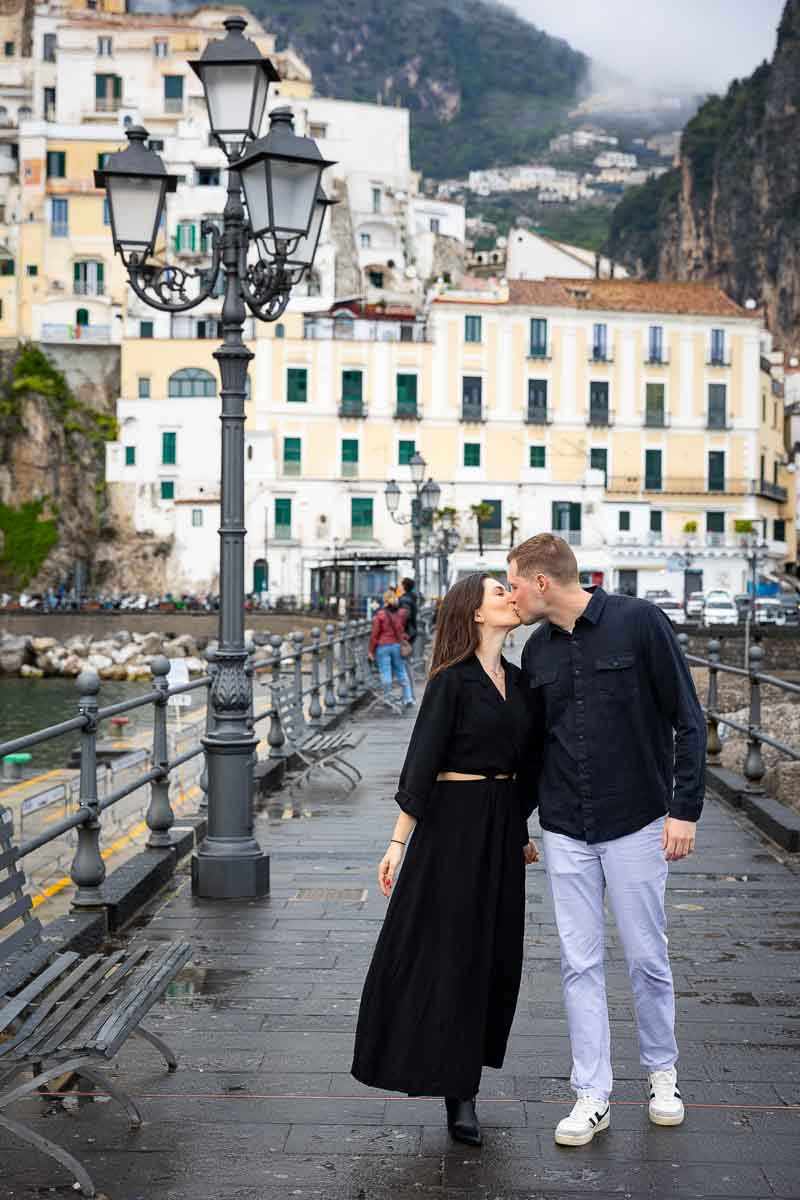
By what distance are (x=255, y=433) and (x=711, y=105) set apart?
246 feet

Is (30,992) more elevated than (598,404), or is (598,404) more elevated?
(598,404)

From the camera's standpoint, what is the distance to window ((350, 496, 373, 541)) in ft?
218

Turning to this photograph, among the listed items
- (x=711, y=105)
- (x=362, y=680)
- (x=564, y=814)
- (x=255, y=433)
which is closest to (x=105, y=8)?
(x=255, y=433)

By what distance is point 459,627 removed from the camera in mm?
4578

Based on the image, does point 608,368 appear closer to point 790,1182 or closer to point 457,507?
point 457,507

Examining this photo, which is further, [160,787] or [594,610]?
[160,787]

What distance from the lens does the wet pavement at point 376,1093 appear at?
4184mm

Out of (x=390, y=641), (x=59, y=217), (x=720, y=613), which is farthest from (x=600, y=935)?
(x=59, y=217)

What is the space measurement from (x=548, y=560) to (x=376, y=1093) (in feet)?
6.02

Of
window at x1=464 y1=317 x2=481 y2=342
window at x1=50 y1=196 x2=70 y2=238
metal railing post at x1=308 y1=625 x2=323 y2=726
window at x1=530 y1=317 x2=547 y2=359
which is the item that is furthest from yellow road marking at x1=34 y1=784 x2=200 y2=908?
window at x1=50 y1=196 x2=70 y2=238

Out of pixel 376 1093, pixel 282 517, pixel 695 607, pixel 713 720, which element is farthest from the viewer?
pixel 282 517

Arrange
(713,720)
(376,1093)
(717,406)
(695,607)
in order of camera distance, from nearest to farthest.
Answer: (376,1093)
(713,720)
(695,607)
(717,406)

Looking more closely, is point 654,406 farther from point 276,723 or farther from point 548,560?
point 548,560

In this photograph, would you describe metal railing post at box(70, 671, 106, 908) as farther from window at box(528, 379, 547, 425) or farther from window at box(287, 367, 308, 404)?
window at box(528, 379, 547, 425)
